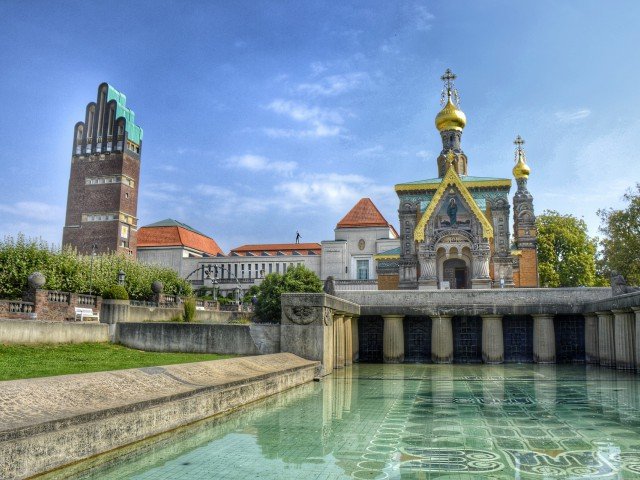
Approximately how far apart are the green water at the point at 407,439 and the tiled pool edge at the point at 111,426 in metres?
0.27

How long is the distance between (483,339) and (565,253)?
1653 inches

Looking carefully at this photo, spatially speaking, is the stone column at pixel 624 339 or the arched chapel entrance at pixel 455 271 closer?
the stone column at pixel 624 339

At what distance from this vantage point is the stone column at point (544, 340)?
25.9 m

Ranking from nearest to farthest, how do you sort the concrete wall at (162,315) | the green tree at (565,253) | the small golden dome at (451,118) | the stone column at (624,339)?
the stone column at (624,339), the concrete wall at (162,315), the small golden dome at (451,118), the green tree at (565,253)

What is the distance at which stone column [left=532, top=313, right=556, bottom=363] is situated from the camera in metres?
25.9

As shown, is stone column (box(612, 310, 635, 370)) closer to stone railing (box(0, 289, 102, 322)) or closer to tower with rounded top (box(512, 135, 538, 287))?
stone railing (box(0, 289, 102, 322))

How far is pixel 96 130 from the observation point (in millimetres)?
94625

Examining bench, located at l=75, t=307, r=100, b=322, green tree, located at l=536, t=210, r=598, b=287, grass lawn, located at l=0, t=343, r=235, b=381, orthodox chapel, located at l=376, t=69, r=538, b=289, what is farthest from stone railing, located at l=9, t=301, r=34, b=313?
green tree, located at l=536, t=210, r=598, b=287

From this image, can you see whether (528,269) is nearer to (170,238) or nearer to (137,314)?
(137,314)

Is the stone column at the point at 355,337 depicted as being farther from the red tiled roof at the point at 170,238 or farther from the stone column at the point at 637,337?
the red tiled roof at the point at 170,238

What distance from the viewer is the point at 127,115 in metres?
98.1

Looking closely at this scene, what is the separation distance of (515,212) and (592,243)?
1212 cm

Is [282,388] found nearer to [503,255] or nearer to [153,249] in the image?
[503,255]

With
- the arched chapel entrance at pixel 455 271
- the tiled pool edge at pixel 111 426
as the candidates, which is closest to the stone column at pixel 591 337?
the tiled pool edge at pixel 111 426
